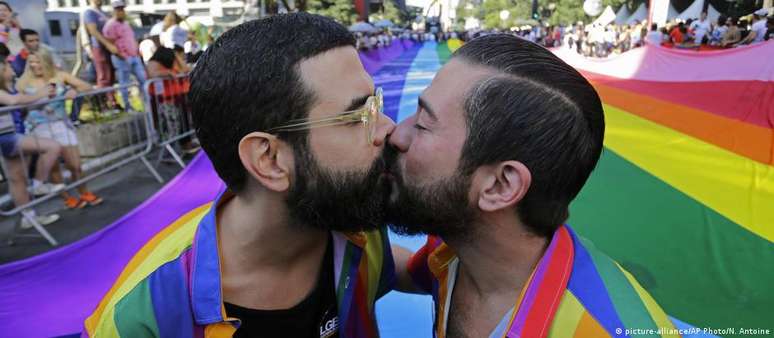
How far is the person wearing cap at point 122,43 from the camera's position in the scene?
8406 millimetres

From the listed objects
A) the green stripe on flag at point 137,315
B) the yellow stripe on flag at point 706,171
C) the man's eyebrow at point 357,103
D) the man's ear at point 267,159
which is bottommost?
the yellow stripe on flag at point 706,171

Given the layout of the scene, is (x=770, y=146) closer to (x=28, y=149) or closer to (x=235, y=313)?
(x=235, y=313)

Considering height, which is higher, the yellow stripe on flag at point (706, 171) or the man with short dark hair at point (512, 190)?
the man with short dark hair at point (512, 190)

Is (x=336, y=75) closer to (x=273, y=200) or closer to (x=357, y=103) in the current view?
(x=357, y=103)

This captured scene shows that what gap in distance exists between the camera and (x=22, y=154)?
513 cm

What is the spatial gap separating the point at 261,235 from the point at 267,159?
10.6 inches

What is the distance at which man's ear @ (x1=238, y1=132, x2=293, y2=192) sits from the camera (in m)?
1.72

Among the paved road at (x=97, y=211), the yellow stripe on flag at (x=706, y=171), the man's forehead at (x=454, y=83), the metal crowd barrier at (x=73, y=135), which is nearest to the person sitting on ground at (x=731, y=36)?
the yellow stripe on flag at (x=706, y=171)

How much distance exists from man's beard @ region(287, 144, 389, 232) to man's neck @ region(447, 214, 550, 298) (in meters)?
0.35

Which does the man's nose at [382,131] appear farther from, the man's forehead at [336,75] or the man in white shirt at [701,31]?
the man in white shirt at [701,31]

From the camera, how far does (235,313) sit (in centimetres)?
172

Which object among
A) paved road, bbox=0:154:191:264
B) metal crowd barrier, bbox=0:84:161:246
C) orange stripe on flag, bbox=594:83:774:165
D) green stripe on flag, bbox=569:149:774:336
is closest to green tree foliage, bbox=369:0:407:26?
orange stripe on flag, bbox=594:83:774:165

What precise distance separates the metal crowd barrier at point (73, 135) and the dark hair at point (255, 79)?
4.28 metres

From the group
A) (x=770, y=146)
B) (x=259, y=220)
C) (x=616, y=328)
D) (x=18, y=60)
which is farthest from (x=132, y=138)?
(x=770, y=146)
